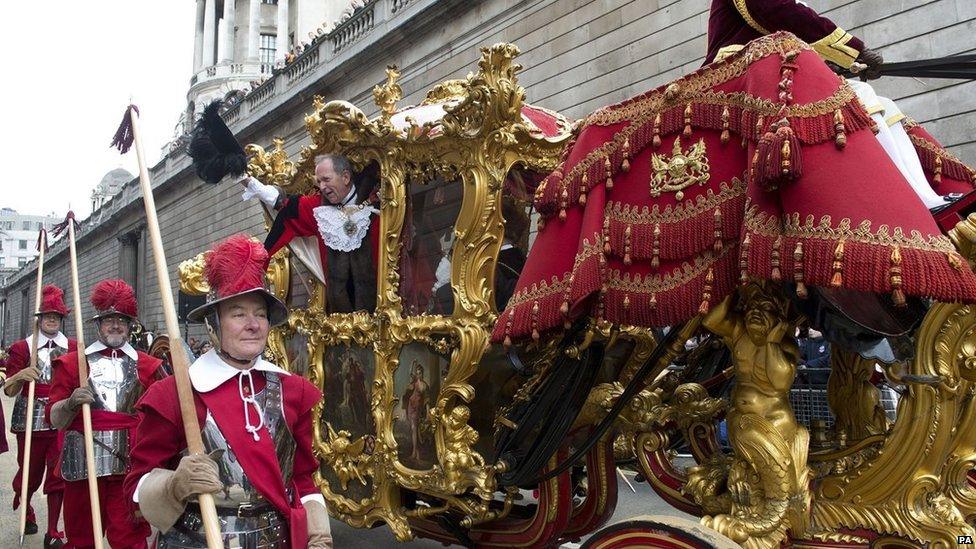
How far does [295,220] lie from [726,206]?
2928 millimetres

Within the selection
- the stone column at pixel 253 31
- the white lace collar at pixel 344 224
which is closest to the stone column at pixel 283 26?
the stone column at pixel 253 31

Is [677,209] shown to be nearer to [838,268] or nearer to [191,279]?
[838,268]

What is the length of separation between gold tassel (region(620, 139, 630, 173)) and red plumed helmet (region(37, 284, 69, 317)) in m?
6.16

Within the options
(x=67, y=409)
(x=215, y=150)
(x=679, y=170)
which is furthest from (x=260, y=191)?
(x=679, y=170)

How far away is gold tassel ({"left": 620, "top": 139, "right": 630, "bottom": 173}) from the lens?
2.70 m

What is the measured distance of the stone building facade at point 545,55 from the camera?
823cm

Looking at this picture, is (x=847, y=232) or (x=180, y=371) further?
(x=180, y=371)

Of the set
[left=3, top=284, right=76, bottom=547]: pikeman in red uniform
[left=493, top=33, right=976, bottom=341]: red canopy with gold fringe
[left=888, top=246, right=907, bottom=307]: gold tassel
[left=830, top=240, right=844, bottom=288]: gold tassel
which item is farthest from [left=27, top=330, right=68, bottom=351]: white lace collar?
[left=888, top=246, right=907, bottom=307]: gold tassel

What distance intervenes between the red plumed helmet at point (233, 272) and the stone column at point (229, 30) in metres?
47.6

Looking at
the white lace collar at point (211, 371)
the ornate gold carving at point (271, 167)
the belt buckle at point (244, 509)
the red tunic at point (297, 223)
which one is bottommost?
the belt buckle at point (244, 509)

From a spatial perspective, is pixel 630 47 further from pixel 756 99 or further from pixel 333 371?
pixel 756 99

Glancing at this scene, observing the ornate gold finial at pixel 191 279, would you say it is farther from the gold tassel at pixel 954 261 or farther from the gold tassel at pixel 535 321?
the gold tassel at pixel 954 261

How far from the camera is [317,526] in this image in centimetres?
256

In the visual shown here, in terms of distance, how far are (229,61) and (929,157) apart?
158 feet
